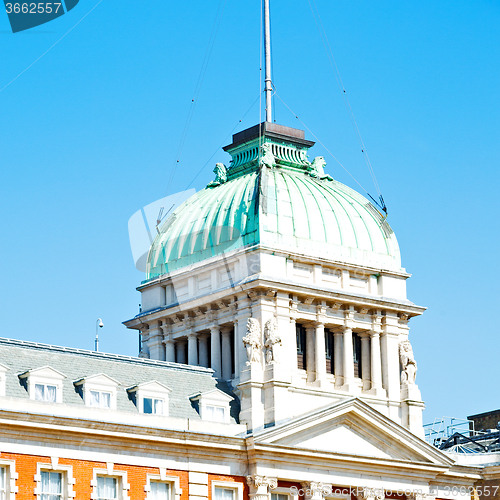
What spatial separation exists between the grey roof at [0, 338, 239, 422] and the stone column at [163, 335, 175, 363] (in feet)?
15.0

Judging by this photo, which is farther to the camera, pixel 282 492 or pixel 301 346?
pixel 301 346

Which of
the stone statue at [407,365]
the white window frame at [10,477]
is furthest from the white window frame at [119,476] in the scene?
the stone statue at [407,365]

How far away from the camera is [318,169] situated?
79.2 metres

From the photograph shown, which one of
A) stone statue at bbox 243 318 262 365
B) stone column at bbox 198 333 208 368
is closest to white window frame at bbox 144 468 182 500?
stone statue at bbox 243 318 262 365

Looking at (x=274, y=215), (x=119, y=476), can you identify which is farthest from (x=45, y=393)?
(x=274, y=215)

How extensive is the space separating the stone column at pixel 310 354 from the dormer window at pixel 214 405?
611cm

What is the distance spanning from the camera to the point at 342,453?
69.0m

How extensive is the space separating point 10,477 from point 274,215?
23178mm

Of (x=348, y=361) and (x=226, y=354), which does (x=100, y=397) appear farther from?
(x=348, y=361)

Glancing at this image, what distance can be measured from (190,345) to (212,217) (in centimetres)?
786

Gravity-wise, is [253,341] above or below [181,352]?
below

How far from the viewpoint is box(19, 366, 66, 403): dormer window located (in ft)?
201

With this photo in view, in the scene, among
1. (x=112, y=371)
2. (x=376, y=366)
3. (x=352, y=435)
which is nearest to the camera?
(x=112, y=371)

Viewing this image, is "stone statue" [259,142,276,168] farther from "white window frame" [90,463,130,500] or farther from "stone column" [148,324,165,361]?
"white window frame" [90,463,130,500]
